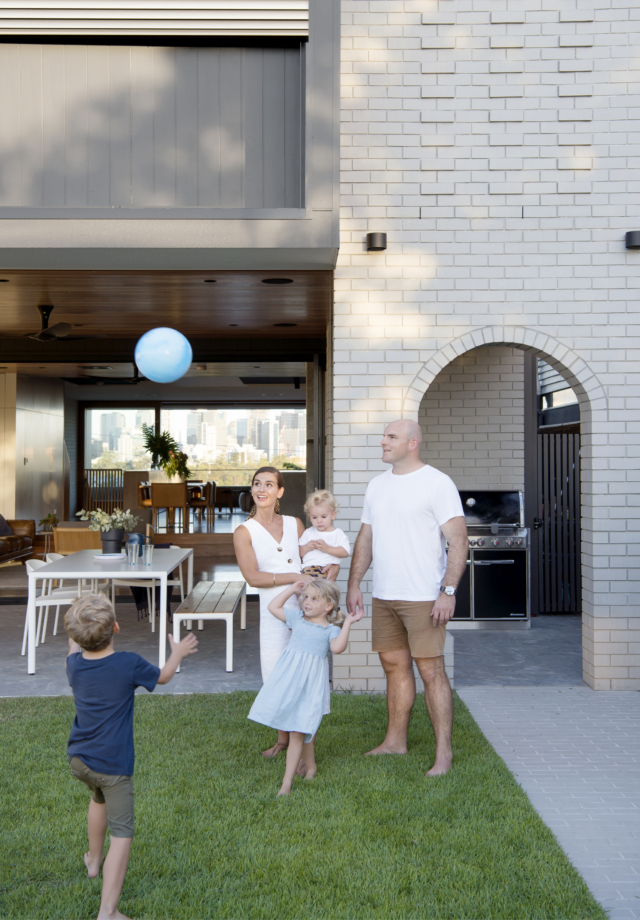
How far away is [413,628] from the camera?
3.85 m

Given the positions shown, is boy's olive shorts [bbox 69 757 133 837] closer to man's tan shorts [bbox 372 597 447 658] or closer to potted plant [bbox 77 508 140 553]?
man's tan shorts [bbox 372 597 447 658]

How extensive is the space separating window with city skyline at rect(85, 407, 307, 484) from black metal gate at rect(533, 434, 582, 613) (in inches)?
506

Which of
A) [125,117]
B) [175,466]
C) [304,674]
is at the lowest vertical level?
[304,674]

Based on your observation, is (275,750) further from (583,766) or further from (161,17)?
(161,17)

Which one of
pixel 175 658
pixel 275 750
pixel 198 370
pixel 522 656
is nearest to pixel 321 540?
pixel 275 750

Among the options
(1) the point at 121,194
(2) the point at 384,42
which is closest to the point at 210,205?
(1) the point at 121,194

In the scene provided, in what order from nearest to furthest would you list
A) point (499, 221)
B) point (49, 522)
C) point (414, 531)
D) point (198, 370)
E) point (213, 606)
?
1. point (414, 531)
2. point (499, 221)
3. point (213, 606)
4. point (49, 522)
5. point (198, 370)

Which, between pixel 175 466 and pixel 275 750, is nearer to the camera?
pixel 275 750

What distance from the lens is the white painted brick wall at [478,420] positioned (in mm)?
7758

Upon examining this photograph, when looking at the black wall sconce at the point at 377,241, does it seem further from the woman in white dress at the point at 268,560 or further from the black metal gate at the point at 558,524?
the black metal gate at the point at 558,524

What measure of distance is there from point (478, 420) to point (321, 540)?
4.26 meters

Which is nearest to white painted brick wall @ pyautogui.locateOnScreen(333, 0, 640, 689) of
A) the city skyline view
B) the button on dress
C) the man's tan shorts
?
the man's tan shorts

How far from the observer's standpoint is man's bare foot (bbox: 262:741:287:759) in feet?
12.8

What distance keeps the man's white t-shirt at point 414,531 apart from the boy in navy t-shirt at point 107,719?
155 centimetres
